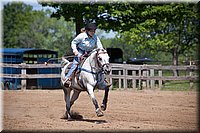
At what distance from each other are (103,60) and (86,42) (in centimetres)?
72

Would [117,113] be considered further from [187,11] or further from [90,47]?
[187,11]

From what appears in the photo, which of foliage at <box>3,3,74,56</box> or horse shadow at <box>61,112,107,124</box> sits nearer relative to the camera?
horse shadow at <box>61,112,107,124</box>

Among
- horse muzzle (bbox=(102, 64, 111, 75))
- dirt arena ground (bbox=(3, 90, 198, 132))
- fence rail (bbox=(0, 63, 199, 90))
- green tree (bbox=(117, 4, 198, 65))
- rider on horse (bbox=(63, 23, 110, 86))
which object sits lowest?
dirt arena ground (bbox=(3, 90, 198, 132))

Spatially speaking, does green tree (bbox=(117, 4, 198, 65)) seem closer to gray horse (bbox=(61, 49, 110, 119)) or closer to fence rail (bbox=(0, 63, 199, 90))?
fence rail (bbox=(0, 63, 199, 90))

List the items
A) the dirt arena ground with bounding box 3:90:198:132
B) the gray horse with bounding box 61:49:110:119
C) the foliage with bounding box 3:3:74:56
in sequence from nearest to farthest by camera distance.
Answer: the dirt arena ground with bounding box 3:90:198:132 → the gray horse with bounding box 61:49:110:119 → the foliage with bounding box 3:3:74:56

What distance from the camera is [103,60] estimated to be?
27.1ft

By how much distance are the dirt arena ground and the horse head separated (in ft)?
3.84

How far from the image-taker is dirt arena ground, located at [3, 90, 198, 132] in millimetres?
8086

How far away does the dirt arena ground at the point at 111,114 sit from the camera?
8.09 m

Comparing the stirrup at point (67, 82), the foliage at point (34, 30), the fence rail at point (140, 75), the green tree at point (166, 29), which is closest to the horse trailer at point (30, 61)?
the fence rail at point (140, 75)

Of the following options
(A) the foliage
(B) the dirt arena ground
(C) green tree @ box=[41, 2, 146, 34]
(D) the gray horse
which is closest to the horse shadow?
(B) the dirt arena ground

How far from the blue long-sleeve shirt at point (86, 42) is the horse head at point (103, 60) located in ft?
0.75

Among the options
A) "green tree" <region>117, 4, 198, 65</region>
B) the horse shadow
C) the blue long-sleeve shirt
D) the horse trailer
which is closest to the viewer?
the blue long-sleeve shirt

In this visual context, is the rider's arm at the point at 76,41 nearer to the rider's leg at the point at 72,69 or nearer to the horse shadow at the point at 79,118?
the rider's leg at the point at 72,69
